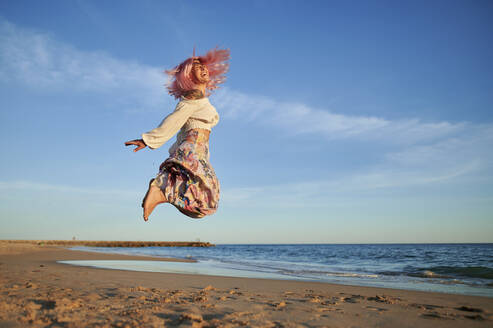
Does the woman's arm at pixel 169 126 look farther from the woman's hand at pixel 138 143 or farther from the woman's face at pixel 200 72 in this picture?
the woman's face at pixel 200 72

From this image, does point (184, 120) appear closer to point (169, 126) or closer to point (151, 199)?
point (169, 126)

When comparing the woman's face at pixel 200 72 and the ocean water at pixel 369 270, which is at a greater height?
the woman's face at pixel 200 72

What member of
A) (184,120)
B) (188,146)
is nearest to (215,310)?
(188,146)

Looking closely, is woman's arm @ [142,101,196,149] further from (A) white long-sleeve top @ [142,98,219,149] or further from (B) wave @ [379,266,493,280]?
(B) wave @ [379,266,493,280]

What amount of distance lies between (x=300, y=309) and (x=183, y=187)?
1.70 meters

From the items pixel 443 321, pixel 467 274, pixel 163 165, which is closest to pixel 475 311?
pixel 443 321

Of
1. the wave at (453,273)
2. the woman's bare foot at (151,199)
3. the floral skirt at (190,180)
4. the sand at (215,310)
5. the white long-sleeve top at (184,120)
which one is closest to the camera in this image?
the sand at (215,310)

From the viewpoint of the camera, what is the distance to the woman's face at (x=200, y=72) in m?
3.41

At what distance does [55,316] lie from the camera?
270cm

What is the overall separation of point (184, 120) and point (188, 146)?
252 millimetres

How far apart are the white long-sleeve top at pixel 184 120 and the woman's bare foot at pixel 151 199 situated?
0.38 m

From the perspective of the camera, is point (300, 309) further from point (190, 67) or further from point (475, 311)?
point (190, 67)

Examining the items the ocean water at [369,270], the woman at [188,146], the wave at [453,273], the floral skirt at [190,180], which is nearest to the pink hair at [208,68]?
the woman at [188,146]

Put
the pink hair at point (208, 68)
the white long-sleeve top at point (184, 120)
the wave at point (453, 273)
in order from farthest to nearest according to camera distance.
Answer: the wave at point (453, 273) → the pink hair at point (208, 68) → the white long-sleeve top at point (184, 120)
